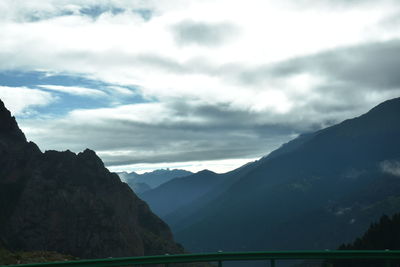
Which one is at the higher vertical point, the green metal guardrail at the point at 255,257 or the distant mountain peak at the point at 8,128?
the distant mountain peak at the point at 8,128

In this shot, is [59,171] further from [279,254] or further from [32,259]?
[279,254]

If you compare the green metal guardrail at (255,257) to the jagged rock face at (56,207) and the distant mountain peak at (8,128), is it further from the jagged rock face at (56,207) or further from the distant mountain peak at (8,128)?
the distant mountain peak at (8,128)

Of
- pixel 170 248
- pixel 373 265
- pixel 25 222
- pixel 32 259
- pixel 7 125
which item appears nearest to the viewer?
pixel 32 259

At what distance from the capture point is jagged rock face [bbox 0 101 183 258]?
158000 millimetres

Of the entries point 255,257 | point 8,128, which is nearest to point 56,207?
point 8,128

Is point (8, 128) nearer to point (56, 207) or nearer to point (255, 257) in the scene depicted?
point (56, 207)

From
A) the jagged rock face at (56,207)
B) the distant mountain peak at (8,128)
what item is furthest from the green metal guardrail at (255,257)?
the distant mountain peak at (8,128)

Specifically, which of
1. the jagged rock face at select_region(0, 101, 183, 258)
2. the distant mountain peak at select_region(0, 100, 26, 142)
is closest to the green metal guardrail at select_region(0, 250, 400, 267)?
the jagged rock face at select_region(0, 101, 183, 258)

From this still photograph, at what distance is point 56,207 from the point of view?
168m

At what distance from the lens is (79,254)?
159 meters

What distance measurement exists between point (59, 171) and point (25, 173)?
503 inches

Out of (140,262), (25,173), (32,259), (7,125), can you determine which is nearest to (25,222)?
(25,173)

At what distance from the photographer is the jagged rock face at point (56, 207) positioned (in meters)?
158

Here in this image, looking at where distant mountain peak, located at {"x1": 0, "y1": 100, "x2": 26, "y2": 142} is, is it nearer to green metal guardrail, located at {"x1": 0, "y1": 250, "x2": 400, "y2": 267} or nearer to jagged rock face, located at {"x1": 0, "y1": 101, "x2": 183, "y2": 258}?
jagged rock face, located at {"x1": 0, "y1": 101, "x2": 183, "y2": 258}
